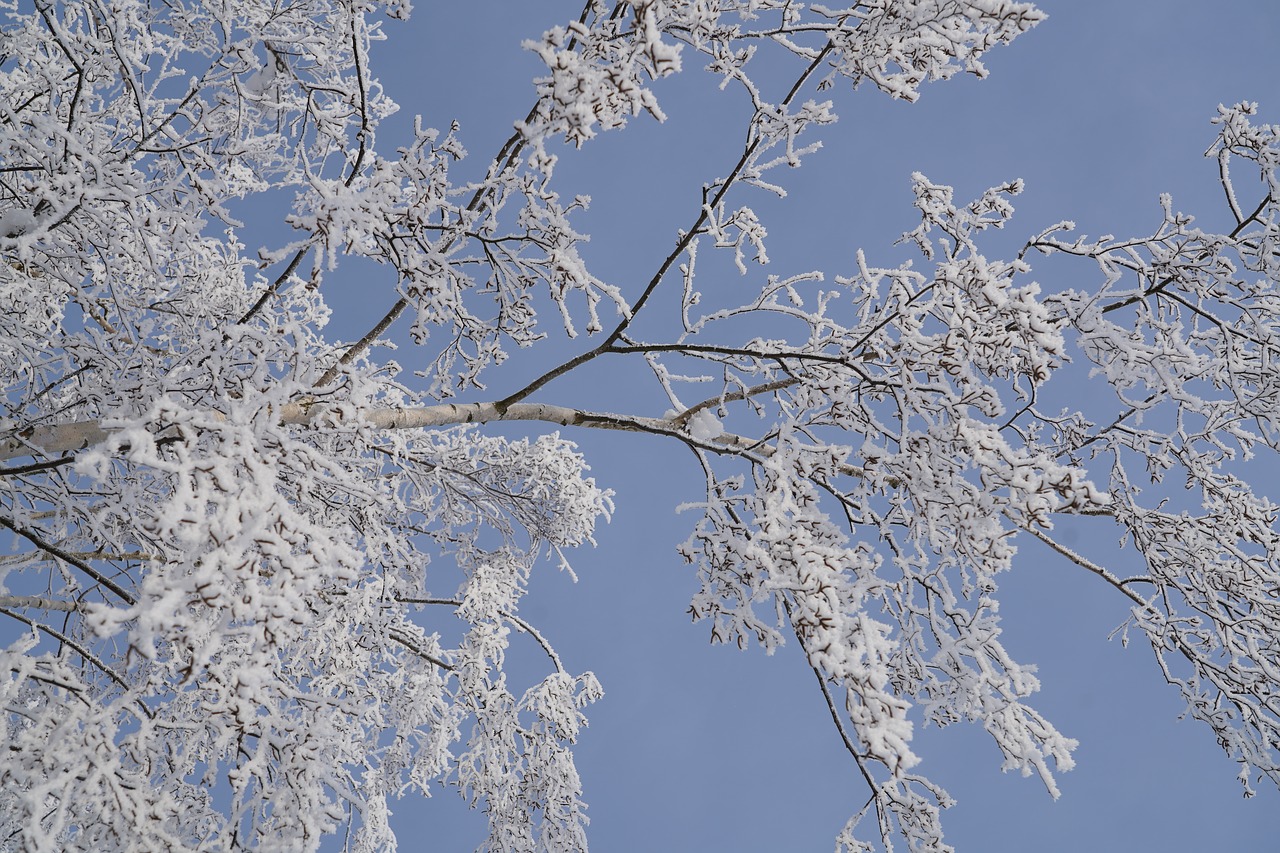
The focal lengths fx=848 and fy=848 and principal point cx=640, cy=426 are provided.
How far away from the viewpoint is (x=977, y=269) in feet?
9.01

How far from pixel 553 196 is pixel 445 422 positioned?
1.62 m

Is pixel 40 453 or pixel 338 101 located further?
pixel 338 101

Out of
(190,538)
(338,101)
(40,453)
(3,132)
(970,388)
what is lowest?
(190,538)

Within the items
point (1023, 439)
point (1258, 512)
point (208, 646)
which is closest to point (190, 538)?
point (208, 646)

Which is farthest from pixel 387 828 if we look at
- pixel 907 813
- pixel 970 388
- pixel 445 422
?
pixel 970 388

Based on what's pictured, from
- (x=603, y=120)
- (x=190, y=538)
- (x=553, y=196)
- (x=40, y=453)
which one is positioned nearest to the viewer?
(x=190, y=538)

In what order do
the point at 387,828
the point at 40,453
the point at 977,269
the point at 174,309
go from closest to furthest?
the point at 977,269 < the point at 40,453 < the point at 174,309 < the point at 387,828

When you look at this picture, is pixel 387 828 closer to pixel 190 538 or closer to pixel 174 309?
pixel 174 309

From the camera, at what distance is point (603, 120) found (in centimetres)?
249

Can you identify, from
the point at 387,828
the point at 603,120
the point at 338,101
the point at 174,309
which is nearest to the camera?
the point at 603,120

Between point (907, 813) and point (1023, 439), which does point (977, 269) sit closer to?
point (1023, 439)

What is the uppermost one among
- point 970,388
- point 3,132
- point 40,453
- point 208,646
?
point 3,132

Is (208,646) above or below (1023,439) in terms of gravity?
below

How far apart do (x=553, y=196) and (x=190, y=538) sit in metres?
1.70
